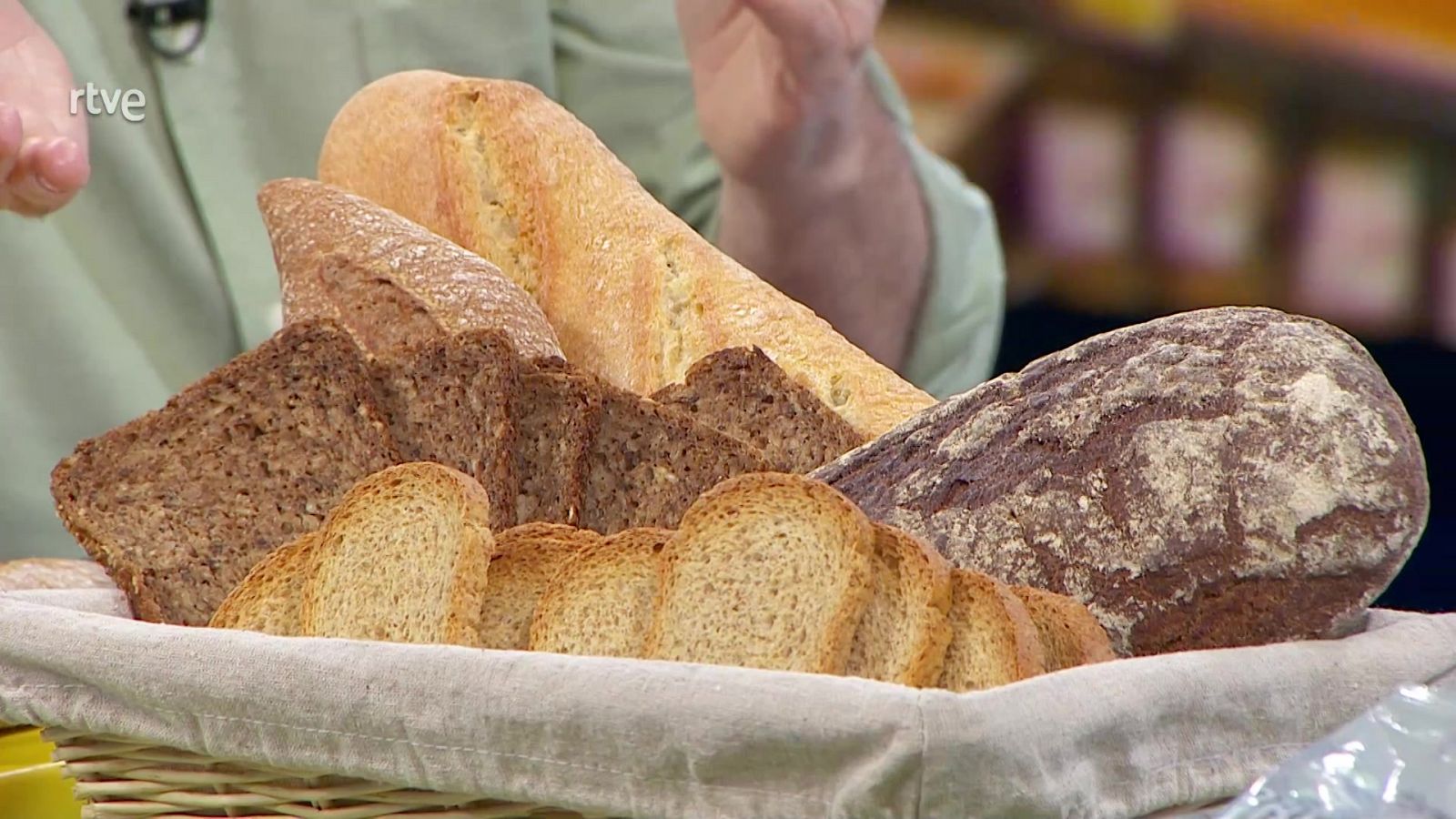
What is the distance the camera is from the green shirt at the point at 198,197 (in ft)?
5.11

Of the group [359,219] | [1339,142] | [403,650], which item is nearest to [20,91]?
[359,219]

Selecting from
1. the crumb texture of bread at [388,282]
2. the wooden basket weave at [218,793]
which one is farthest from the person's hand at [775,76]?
the wooden basket weave at [218,793]

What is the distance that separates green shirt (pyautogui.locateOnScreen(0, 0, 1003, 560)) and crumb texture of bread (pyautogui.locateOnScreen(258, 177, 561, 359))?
538 mm

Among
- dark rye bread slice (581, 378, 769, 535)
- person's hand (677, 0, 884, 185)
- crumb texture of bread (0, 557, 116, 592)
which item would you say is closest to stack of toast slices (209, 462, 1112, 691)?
dark rye bread slice (581, 378, 769, 535)

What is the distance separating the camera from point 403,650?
531 millimetres

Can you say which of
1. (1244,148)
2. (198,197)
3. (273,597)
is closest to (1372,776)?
(273,597)

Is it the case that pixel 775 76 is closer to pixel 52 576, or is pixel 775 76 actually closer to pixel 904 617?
pixel 52 576

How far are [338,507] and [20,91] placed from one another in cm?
41

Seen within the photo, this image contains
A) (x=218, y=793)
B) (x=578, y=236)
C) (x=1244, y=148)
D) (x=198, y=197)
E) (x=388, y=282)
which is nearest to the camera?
(x=218, y=793)

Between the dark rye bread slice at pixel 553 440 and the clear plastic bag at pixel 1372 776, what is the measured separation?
1.49ft

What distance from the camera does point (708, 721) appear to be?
1.57 ft

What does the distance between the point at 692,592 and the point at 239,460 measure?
36 cm

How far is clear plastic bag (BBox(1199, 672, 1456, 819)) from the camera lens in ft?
1.49

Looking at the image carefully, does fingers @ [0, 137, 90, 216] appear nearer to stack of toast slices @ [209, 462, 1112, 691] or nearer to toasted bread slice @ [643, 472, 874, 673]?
stack of toast slices @ [209, 462, 1112, 691]
